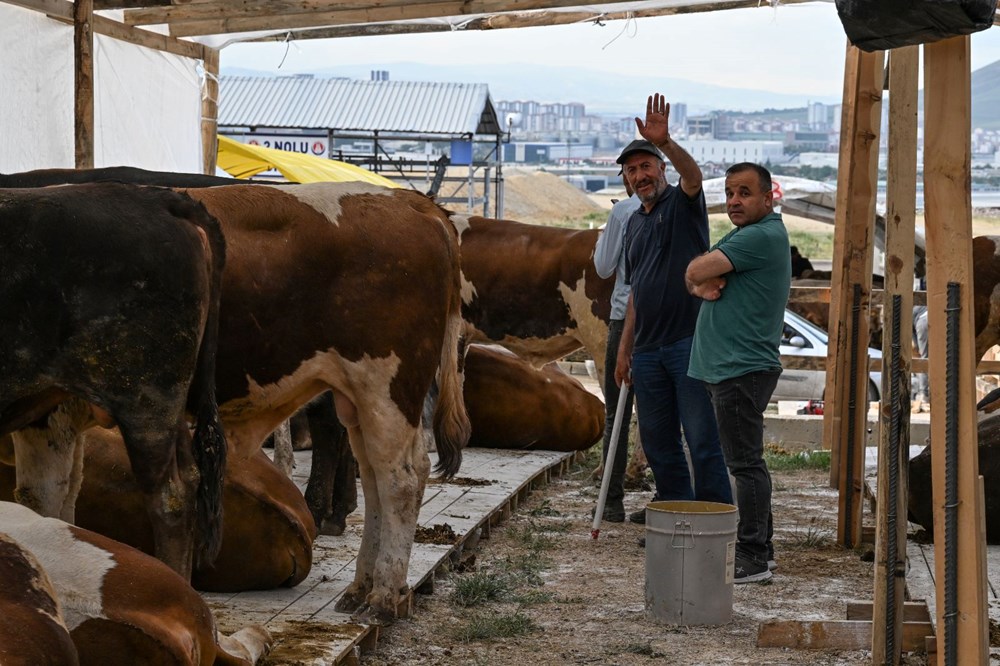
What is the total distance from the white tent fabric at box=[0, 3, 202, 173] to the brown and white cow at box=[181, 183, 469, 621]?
3.66 meters

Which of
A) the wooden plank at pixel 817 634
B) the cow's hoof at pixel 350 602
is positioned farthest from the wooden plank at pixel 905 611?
the cow's hoof at pixel 350 602

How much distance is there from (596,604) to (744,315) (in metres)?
1.68

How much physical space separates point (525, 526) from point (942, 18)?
5348 mm

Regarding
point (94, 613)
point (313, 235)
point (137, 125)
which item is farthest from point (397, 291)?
point (137, 125)

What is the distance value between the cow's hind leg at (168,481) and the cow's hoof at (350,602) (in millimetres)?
1370

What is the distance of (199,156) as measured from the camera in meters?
12.5

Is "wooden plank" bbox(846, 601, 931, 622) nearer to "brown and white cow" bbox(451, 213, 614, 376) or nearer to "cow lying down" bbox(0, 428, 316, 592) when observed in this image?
"cow lying down" bbox(0, 428, 316, 592)

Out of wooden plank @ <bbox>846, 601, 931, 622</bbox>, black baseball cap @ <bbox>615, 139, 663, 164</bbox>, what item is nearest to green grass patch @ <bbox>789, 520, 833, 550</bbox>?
wooden plank @ <bbox>846, 601, 931, 622</bbox>

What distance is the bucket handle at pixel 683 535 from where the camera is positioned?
6312 millimetres

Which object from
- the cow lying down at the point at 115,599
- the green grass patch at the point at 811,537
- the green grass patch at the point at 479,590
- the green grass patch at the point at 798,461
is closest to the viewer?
the cow lying down at the point at 115,599

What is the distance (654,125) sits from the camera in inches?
272

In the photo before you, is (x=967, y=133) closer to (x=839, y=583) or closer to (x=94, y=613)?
(x=94, y=613)

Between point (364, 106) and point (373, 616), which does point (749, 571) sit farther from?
point (364, 106)

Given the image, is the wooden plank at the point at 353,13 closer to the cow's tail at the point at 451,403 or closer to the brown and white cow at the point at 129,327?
the cow's tail at the point at 451,403
